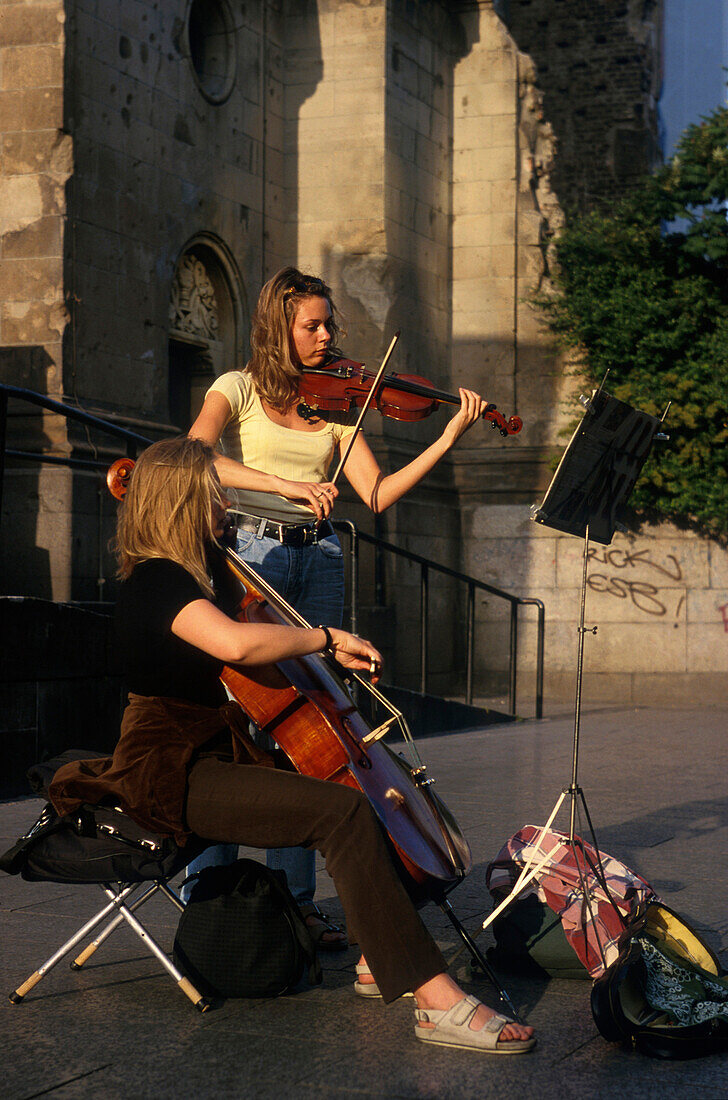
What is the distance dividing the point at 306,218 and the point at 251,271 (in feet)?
3.96

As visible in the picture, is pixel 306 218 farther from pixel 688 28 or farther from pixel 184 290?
pixel 688 28

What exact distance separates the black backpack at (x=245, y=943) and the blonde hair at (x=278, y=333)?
1.59 meters

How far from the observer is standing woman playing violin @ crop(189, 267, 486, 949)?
13.6 ft

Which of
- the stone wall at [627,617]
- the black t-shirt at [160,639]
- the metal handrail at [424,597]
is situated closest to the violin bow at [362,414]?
the black t-shirt at [160,639]

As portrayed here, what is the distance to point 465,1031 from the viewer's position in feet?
10.1

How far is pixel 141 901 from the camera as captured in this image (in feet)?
11.5

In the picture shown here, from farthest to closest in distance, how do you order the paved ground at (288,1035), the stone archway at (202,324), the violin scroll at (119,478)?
the stone archway at (202,324), the violin scroll at (119,478), the paved ground at (288,1035)

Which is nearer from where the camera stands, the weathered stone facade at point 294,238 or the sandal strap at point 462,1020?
the sandal strap at point 462,1020

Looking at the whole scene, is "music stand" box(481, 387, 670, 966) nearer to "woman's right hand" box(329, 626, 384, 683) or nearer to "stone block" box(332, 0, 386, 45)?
"woman's right hand" box(329, 626, 384, 683)

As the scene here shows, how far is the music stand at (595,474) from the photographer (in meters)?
4.09

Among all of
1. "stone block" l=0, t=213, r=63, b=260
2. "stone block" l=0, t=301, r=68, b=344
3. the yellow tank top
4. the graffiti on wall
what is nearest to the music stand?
the yellow tank top

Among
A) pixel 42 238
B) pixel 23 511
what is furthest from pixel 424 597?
pixel 42 238

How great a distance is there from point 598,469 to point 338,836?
5.36ft

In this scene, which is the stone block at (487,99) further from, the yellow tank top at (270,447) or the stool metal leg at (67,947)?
the stool metal leg at (67,947)
